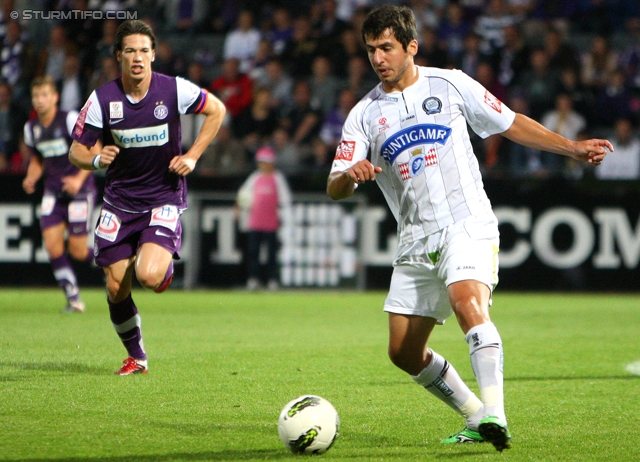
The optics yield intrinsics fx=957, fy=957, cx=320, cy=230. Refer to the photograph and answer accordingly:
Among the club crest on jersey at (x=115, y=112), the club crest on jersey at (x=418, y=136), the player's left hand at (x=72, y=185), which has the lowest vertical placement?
the player's left hand at (x=72, y=185)

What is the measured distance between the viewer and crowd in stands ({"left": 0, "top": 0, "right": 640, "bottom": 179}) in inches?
628

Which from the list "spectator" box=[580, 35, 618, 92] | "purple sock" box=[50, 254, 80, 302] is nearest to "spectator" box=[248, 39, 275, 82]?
"spectator" box=[580, 35, 618, 92]

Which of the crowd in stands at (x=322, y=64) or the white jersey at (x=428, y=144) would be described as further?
the crowd in stands at (x=322, y=64)

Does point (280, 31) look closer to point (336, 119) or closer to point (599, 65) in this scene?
point (336, 119)

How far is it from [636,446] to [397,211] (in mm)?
1707

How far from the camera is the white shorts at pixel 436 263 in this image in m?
4.76

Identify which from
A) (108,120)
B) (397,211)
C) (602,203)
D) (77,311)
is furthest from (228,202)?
(397,211)

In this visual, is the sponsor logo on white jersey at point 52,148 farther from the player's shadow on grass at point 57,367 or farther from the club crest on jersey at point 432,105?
the club crest on jersey at point 432,105

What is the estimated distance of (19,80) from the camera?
56.5ft

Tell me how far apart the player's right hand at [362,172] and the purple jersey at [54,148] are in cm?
745

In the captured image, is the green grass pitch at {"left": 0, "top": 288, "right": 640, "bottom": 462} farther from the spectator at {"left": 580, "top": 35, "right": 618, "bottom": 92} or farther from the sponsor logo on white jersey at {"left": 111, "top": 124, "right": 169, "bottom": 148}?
the spectator at {"left": 580, "top": 35, "right": 618, "bottom": 92}

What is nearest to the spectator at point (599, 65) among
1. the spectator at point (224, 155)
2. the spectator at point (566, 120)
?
the spectator at point (566, 120)

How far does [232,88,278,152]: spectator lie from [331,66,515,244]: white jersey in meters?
11.4

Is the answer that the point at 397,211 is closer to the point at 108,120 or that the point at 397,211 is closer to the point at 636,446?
the point at 636,446
